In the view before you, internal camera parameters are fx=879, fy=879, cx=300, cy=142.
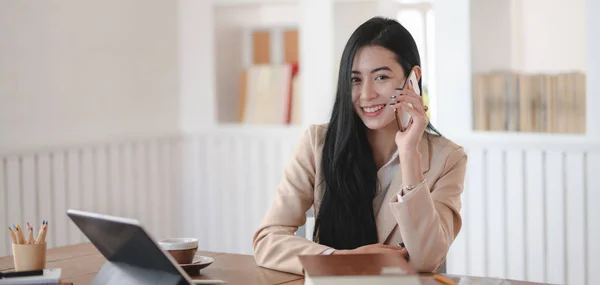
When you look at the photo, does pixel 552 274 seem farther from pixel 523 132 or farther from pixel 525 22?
pixel 525 22

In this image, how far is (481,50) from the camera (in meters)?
3.88

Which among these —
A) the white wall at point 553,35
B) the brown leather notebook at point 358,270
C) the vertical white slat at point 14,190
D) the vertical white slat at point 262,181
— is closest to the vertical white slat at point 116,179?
the vertical white slat at point 14,190

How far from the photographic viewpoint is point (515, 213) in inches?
147

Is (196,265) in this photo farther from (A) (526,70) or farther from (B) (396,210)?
(A) (526,70)

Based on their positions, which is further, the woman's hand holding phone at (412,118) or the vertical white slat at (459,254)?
the vertical white slat at (459,254)

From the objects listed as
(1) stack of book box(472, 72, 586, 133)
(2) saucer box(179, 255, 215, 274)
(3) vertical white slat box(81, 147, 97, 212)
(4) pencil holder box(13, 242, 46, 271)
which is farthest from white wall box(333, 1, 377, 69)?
(4) pencil holder box(13, 242, 46, 271)

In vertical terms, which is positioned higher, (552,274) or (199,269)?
(199,269)

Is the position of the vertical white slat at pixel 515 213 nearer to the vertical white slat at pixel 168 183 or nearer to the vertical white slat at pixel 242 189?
the vertical white slat at pixel 242 189

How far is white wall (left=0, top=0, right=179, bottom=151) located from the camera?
3.77 metres

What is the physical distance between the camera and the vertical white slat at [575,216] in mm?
3547

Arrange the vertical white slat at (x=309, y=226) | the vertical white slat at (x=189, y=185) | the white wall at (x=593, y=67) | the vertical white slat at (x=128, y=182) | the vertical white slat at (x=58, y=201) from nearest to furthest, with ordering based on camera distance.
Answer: the vertical white slat at (x=309, y=226)
the white wall at (x=593, y=67)
the vertical white slat at (x=58, y=201)
the vertical white slat at (x=128, y=182)
the vertical white slat at (x=189, y=185)

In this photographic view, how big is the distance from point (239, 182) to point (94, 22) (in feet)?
3.55

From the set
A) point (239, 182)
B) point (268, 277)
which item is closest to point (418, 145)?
point (268, 277)

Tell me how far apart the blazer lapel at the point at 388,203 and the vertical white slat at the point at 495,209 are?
142cm
